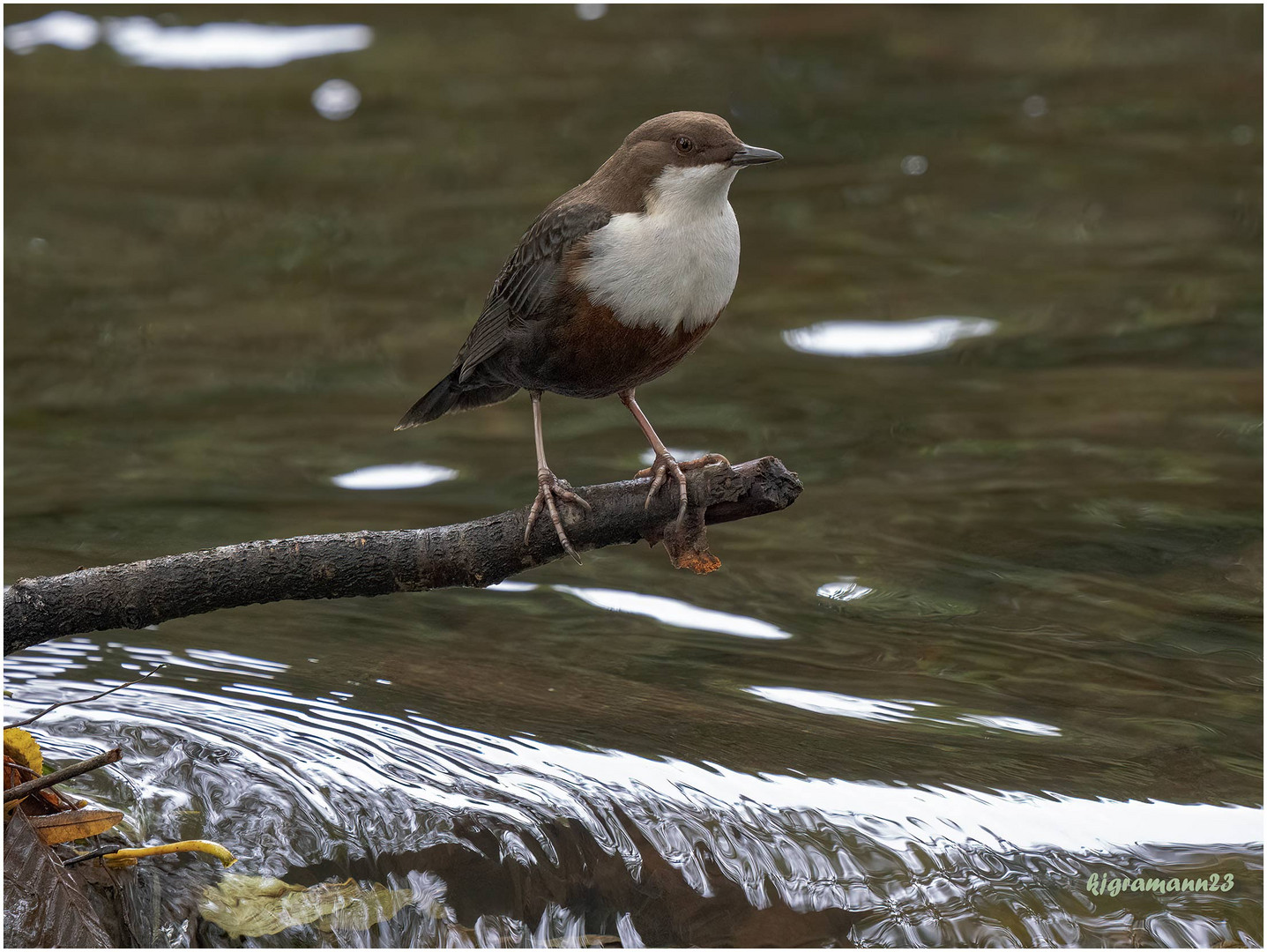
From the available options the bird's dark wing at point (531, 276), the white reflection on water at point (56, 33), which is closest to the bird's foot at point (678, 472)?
the bird's dark wing at point (531, 276)

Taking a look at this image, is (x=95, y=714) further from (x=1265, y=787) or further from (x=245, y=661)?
(x=1265, y=787)

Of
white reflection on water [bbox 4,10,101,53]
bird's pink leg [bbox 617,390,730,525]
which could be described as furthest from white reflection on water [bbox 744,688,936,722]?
white reflection on water [bbox 4,10,101,53]

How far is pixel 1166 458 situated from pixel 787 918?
3.17 m

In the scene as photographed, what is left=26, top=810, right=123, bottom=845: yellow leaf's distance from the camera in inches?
107

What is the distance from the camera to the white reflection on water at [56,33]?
1141 centimetres

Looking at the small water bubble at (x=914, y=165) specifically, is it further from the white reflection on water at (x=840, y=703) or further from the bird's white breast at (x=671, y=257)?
the bird's white breast at (x=671, y=257)

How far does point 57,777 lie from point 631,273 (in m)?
1.51

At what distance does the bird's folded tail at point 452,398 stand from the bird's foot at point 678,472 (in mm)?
640

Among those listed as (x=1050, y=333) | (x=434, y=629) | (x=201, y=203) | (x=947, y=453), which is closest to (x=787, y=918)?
(x=434, y=629)

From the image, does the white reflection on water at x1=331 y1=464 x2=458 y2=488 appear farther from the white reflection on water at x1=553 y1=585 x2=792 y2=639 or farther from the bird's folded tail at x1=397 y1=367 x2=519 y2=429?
the bird's folded tail at x1=397 y1=367 x2=519 y2=429

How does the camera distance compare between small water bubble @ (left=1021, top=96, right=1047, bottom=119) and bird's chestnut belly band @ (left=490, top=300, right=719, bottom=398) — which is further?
small water bubble @ (left=1021, top=96, right=1047, bottom=119)

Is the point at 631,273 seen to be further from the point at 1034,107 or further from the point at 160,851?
the point at 1034,107

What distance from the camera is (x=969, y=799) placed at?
3.41 metres

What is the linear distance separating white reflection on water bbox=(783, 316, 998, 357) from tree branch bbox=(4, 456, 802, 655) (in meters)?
4.11
